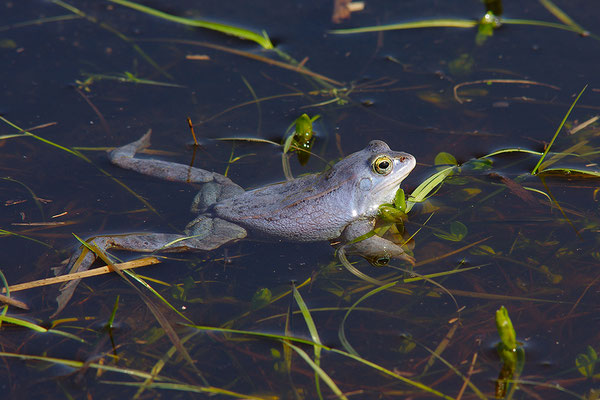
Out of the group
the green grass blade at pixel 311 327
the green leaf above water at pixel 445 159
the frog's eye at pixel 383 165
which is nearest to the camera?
the green grass blade at pixel 311 327

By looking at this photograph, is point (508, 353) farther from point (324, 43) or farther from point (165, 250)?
point (324, 43)

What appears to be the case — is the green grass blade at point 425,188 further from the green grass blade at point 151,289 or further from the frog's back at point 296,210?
the green grass blade at point 151,289

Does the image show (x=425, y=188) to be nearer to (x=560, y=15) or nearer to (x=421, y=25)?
(x=421, y=25)

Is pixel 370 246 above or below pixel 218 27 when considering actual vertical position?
below

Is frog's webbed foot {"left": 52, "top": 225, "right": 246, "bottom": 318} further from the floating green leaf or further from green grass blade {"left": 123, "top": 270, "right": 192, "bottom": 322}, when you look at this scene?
the floating green leaf

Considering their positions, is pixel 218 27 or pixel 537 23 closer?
pixel 537 23

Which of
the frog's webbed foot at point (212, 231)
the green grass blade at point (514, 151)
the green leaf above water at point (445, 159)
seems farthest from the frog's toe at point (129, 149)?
the green grass blade at point (514, 151)

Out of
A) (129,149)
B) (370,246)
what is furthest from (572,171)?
(129,149)

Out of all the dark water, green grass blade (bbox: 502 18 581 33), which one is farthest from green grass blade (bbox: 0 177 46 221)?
green grass blade (bbox: 502 18 581 33)
